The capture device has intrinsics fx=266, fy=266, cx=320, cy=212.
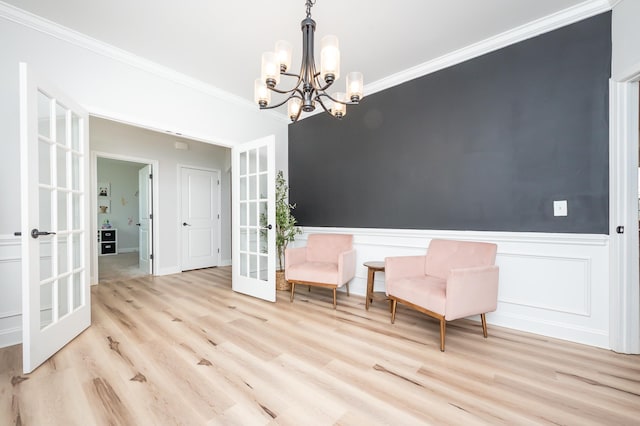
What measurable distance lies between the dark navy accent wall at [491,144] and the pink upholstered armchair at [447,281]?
1.17 feet

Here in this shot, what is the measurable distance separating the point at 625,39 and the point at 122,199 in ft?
34.9

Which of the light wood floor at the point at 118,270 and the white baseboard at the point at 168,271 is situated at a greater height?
the white baseboard at the point at 168,271

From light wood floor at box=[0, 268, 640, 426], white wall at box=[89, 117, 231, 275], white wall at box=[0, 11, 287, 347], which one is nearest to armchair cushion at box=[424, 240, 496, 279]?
light wood floor at box=[0, 268, 640, 426]

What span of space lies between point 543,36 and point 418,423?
3.24m

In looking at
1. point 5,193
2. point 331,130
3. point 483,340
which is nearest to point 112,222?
point 5,193

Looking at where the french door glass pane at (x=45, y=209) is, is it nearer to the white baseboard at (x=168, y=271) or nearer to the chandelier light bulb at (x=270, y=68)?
the chandelier light bulb at (x=270, y=68)

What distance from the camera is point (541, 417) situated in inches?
54.5

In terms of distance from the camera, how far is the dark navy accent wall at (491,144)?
87.3 inches

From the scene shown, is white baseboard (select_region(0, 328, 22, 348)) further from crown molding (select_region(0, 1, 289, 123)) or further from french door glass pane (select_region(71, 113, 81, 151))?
crown molding (select_region(0, 1, 289, 123))

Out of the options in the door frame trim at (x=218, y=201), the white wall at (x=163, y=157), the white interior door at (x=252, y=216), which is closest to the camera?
the white interior door at (x=252, y=216)

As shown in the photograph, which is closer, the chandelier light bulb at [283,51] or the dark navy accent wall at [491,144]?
the chandelier light bulb at [283,51]

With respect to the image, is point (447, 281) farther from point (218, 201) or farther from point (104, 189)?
point (104, 189)

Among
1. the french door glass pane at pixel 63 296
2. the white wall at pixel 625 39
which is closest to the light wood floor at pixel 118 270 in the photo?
the french door glass pane at pixel 63 296

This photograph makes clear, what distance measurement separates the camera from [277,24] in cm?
241
